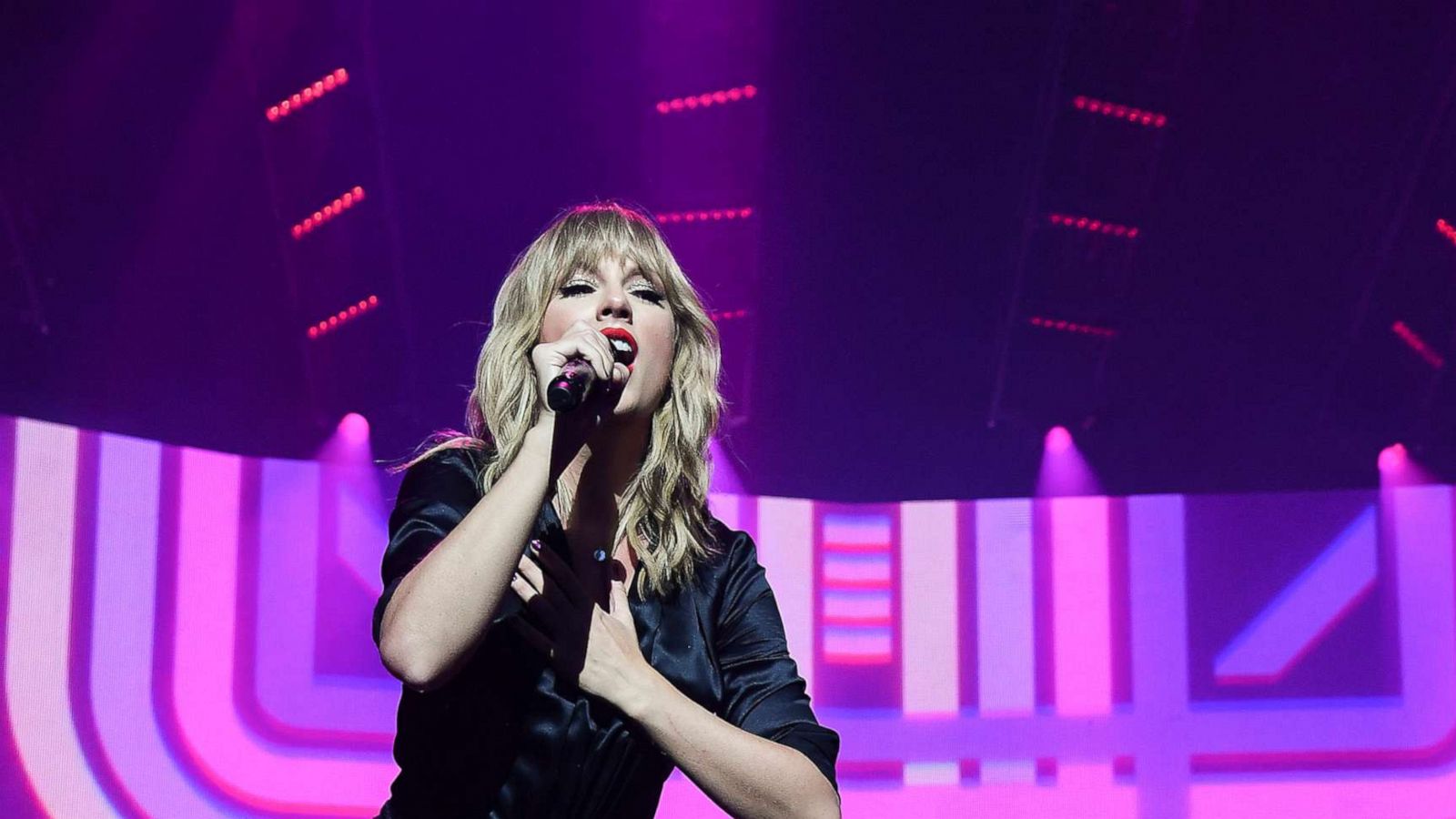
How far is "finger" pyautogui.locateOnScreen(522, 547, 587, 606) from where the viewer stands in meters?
1.30

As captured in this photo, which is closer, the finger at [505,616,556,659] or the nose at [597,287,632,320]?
the finger at [505,616,556,659]

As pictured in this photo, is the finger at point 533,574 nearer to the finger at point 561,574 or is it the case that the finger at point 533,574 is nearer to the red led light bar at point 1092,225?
the finger at point 561,574

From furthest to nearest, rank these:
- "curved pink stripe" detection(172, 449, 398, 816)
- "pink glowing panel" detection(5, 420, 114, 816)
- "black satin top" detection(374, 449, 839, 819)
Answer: "curved pink stripe" detection(172, 449, 398, 816)
"pink glowing panel" detection(5, 420, 114, 816)
"black satin top" detection(374, 449, 839, 819)

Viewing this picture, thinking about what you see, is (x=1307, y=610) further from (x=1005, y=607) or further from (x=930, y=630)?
(x=930, y=630)

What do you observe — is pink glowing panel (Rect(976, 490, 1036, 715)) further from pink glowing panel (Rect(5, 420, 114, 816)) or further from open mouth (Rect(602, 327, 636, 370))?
open mouth (Rect(602, 327, 636, 370))

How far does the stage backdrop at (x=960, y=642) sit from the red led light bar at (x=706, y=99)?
4.35 feet

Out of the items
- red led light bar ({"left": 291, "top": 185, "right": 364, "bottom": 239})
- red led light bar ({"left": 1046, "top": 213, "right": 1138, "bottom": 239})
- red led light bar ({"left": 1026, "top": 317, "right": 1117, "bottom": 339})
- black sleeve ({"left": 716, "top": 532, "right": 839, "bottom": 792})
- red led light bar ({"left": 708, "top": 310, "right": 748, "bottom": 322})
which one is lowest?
black sleeve ({"left": 716, "top": 532, "right": 839, "bottom": 792})

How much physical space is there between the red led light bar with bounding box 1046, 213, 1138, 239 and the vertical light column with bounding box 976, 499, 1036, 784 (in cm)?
95

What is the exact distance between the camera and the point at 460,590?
1.10 m

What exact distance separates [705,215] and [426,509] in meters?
3.16

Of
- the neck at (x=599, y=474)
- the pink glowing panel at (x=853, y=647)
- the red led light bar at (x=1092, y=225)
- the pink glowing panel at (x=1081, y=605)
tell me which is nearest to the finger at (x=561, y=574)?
the neck at (x=599, y=474)

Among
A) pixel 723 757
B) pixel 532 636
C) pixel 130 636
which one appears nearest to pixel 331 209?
pixel 130 636

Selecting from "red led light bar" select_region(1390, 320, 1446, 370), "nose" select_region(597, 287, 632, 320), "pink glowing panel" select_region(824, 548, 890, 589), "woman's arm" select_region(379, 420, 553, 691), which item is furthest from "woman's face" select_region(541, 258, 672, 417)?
"red led light bar" select_region(1390, 320, 1446, 370)

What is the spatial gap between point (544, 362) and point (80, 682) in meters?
3.08
